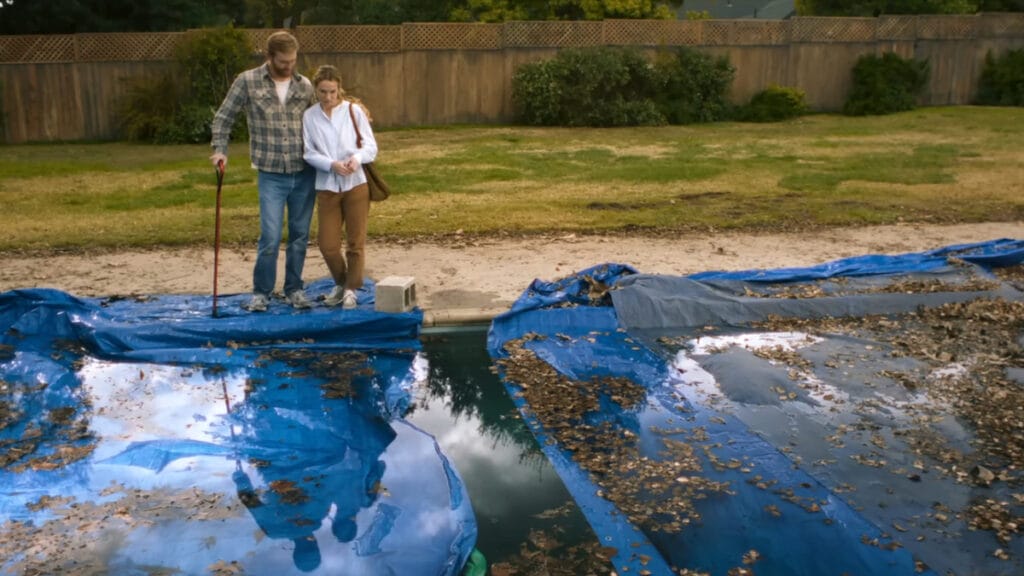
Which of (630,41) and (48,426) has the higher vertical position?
(630,41)

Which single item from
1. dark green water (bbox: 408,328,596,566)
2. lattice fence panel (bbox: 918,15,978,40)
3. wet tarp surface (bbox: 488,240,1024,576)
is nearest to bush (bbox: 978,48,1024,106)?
lattice fence panel (bbox: 918,15,978,40)

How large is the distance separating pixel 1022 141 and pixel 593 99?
6852 mm

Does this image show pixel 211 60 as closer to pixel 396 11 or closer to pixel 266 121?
pixel 396 11

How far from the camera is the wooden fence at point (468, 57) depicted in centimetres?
1638

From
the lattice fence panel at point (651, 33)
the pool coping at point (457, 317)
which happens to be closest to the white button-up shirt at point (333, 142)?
the pool coping at point (457, 317)

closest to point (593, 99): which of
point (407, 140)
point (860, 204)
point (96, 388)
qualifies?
point (407, 140)

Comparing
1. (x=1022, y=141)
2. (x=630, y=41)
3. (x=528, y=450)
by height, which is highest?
(x=630, y=41)

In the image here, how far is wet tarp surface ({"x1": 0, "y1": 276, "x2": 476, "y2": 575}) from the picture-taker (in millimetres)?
3457

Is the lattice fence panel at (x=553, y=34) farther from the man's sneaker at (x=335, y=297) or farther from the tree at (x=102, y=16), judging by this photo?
the man's sneaker at (x=335, y=297)

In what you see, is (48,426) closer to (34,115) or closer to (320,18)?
(34,115)

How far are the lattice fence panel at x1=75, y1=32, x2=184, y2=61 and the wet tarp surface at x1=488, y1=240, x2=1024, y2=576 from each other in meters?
12.1

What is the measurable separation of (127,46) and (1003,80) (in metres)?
16.4

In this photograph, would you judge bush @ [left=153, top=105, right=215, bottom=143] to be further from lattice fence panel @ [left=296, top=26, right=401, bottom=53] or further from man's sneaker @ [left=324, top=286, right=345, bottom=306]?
man's sneaker @ [left=324, top=286, right=345, bottom=306]

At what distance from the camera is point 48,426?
181 inches
